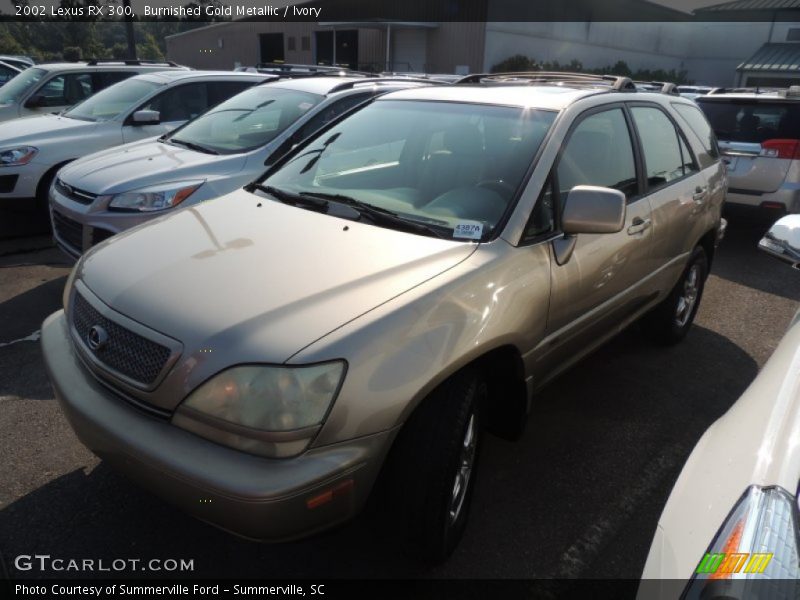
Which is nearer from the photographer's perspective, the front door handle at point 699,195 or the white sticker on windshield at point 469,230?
the white sticker on windshield at point 469,230

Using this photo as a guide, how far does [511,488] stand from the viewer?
9.71ft

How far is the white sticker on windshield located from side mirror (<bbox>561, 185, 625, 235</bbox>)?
0.40m

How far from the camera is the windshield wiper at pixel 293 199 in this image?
2.98 metres

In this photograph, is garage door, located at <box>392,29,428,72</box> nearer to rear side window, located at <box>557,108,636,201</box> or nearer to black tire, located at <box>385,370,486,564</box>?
rear side window, located at <box>557,108,636,201</box>

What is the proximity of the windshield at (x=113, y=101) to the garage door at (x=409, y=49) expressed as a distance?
22.9 meters

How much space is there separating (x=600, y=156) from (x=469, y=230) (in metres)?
1.18

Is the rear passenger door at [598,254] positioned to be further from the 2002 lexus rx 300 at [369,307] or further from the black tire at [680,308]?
the black tire at [680,308]

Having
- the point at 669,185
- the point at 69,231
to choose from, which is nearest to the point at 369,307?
the point at 669,185

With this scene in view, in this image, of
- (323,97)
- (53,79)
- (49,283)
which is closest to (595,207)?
(323,97)

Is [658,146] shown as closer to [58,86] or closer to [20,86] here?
[58,86]

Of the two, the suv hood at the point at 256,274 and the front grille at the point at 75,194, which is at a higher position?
the suv hood at the point at 256,274

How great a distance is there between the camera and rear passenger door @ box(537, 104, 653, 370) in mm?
2885

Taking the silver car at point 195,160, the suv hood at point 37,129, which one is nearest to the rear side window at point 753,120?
the silver car at point 195,160

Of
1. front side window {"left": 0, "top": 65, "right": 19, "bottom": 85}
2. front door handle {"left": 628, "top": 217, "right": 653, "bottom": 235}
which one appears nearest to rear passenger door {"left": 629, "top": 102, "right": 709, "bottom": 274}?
front door handle {"left": 628, "top": 217, "right": 653, "bottom": 235}
